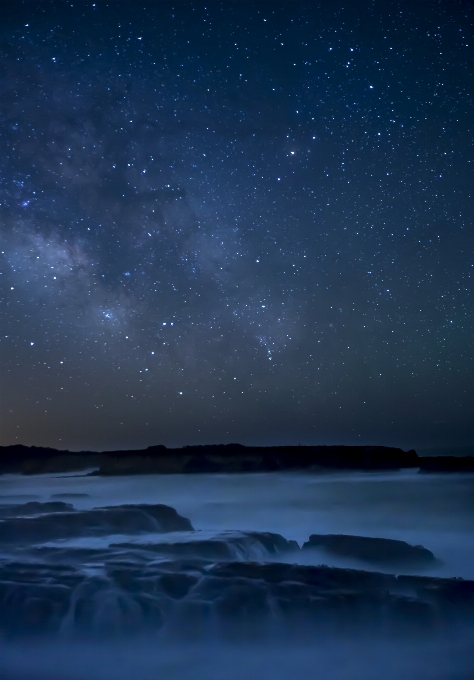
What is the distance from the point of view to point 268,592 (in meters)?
4.34

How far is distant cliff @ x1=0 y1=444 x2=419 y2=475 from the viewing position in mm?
6293

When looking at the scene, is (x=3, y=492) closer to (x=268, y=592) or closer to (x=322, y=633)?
(x=268, y=592)

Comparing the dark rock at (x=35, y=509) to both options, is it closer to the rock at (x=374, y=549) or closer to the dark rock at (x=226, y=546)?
the dark rock at (x=226, y=546)

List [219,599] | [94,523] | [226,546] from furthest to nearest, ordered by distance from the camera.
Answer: [94,523] < [226,546] < [219,599]

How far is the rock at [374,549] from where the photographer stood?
16.9 feet

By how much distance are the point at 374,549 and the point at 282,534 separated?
1023 millimetres

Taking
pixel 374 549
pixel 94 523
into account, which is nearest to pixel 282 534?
pixel 374 549

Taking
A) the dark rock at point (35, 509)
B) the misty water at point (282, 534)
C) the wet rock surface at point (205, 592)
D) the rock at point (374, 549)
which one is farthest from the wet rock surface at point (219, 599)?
the dark rock at point (35, 509)

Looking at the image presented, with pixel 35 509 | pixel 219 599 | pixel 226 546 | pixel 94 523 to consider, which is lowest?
pixel 219 599

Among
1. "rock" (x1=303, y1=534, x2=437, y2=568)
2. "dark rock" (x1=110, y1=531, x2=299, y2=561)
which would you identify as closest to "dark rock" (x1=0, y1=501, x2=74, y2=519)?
"dark rock" (x1=110, y1=531, x2=299, y2=561)

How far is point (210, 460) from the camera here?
6.47 metres

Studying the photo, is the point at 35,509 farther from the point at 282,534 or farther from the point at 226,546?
the point at 282,534

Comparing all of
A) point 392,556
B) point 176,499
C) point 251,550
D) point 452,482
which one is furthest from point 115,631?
point 452,482

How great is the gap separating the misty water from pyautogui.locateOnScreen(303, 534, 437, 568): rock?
0.09 meters
